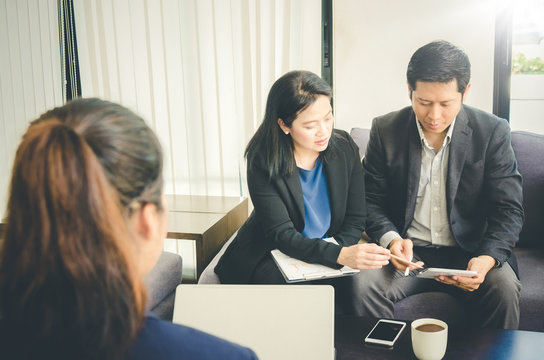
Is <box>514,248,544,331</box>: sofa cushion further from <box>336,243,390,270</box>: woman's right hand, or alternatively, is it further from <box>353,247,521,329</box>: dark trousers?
<box>336,243,390,270</box>: woman's right hand

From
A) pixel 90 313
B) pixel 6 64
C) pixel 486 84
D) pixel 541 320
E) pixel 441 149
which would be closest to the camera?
pixel 90 313

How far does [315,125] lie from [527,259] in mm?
1006

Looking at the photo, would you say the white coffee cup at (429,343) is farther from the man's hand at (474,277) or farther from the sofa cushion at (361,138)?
the sofa cushion at (361,138)

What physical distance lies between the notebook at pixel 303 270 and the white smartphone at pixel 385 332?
25cm

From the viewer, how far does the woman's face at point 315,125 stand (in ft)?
5.32

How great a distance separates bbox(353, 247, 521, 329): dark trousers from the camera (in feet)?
5.03

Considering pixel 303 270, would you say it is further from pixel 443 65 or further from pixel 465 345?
pixel 443 65

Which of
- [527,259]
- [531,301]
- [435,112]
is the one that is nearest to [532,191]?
[527,259]

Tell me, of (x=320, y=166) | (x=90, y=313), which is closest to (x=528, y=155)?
(x=320, y=166)

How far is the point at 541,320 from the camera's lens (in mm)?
1613

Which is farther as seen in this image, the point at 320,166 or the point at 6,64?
the point at 6,64

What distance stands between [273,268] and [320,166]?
41 centimetres

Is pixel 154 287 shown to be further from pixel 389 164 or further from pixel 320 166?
pixel 389 164

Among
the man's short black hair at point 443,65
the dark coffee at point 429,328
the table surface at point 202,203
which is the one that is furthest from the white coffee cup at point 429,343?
the table surface at point 202,203
